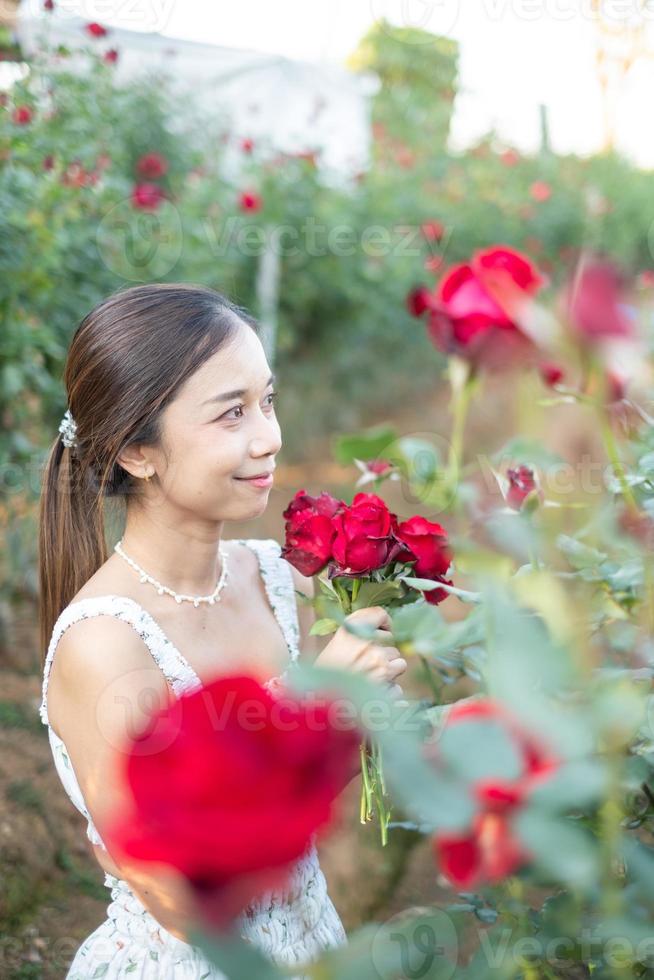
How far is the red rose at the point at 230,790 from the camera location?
1.18ft

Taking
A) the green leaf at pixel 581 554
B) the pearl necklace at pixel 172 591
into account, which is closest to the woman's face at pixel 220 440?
the pearl necklace at pixel 172 591

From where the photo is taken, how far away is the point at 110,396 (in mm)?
1416

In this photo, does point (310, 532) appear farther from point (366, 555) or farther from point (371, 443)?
point (371, 443)

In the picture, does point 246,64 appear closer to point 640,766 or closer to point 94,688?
point 94,688

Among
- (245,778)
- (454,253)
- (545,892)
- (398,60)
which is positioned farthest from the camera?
(398,60)

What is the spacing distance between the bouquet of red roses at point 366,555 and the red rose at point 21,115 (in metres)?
1.86

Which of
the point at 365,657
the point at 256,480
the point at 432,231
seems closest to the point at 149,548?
the point at 256,480

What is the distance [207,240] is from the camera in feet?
15.1

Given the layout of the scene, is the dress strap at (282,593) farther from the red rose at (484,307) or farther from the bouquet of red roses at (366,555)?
the red rose at (484,307)

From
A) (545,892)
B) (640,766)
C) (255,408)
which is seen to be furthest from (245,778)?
(545,892)

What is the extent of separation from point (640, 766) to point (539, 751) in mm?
422

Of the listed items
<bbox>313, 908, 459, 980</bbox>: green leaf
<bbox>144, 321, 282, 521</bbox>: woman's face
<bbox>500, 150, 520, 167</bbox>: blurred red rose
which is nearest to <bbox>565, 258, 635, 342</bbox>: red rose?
Answer: <bbox>313, 908, 459, 980</bbox>: green leaf

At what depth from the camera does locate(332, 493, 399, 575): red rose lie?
0.94 m

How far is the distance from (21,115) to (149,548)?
1.53m
